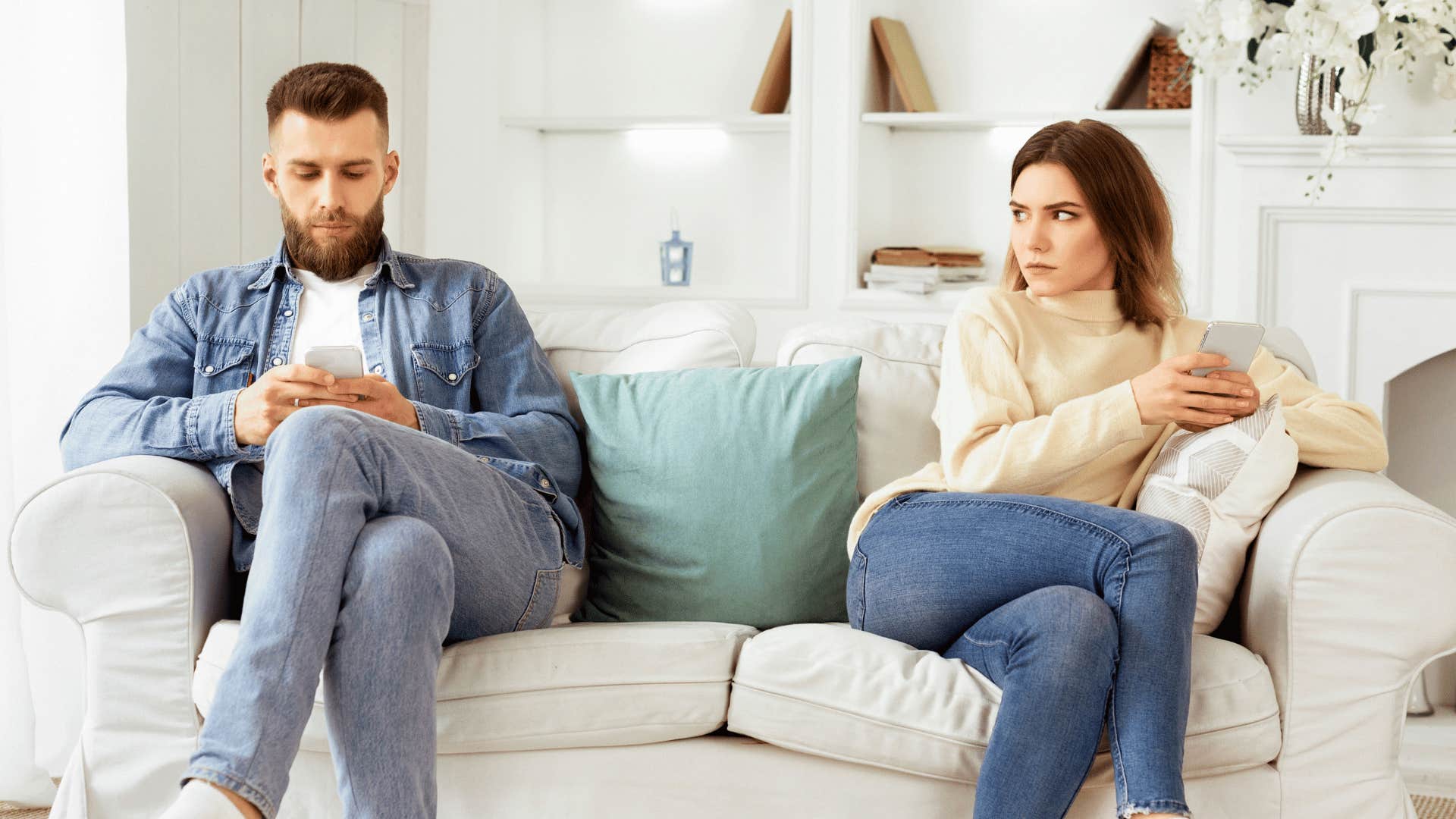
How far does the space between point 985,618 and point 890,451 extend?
487 mm

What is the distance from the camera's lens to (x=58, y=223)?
2.55 m

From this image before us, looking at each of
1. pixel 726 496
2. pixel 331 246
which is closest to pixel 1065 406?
pixel 726 496

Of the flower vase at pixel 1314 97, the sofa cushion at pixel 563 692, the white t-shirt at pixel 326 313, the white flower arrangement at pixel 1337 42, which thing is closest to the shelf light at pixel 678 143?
the white flower arrangement at pixel 1337 42

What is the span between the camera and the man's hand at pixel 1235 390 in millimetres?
1748

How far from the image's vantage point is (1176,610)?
155 cm

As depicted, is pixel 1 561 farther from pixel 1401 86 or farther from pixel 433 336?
pixel 1401 86

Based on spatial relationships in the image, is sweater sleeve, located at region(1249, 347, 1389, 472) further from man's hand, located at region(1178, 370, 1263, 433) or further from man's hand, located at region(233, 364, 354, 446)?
man's hand, located at region(233, 364, 354, 446)

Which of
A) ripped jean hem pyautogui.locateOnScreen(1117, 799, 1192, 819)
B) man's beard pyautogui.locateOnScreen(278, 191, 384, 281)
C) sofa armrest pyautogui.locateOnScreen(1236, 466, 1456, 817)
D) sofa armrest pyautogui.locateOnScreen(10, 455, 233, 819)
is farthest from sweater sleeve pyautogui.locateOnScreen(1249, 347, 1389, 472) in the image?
sofa armrest pyautogui.locateOnScreen(10, 455, 233, 819)

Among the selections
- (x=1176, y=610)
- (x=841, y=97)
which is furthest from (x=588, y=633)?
(x=841, y=97)

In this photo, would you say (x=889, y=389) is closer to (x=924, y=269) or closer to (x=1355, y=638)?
(x=1355, y=638)

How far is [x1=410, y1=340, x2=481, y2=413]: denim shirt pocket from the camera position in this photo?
207 cm

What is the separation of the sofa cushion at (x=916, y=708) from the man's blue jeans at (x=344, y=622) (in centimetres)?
42

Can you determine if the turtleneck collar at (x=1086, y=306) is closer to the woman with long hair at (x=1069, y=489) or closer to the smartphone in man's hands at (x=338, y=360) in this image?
the woman with long hair at (x=1069, y=489)

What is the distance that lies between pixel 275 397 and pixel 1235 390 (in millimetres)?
1240
